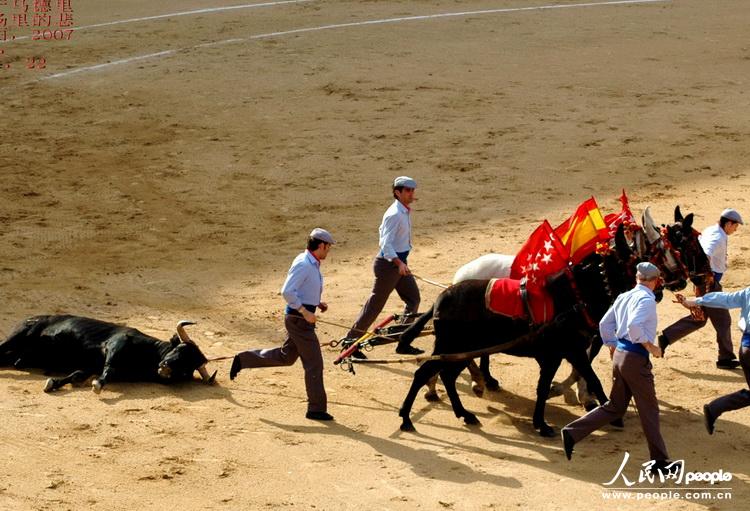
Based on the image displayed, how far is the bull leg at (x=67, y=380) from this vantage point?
1145 cm

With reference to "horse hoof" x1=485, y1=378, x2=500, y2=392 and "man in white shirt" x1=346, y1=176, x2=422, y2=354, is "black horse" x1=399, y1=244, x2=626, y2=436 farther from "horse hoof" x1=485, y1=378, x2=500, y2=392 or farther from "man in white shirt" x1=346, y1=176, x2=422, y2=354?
"man in white shirt" x1=346, y1=176, x2=422, y2=354

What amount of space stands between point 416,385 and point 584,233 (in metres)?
1.97

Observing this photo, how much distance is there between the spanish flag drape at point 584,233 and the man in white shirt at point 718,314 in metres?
1.84

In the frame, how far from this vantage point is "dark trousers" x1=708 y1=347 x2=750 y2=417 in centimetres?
999

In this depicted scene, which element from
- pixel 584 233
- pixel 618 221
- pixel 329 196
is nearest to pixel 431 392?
pixel 584 233

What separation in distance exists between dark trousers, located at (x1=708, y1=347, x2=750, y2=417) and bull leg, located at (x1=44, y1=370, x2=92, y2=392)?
18.9 ft

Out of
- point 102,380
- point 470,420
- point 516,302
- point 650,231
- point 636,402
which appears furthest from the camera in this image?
point 102,380

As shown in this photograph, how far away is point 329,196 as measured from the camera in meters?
17.6

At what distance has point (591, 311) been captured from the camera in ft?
34.0

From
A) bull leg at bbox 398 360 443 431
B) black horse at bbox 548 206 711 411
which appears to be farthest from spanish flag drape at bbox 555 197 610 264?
bull leg at bbox 398 360 443 431

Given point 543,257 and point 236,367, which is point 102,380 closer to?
point 236,367

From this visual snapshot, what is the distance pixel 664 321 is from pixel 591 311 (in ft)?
11.5

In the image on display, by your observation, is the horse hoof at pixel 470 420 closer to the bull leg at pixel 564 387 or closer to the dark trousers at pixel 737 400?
the bull leg at pixel 564 387

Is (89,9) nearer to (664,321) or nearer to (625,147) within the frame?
(625,147)
